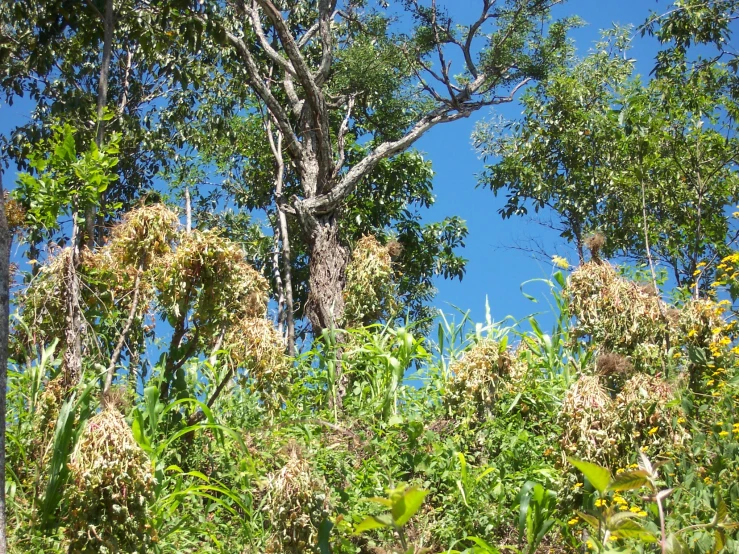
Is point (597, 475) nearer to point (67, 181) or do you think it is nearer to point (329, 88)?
point (67, 181)

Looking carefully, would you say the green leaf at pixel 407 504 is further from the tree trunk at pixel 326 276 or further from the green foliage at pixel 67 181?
the tree trunk at pixel 326 276

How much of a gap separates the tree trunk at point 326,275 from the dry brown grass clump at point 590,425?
434cm

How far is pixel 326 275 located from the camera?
9195 millimetres

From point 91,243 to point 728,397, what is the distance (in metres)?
4.41

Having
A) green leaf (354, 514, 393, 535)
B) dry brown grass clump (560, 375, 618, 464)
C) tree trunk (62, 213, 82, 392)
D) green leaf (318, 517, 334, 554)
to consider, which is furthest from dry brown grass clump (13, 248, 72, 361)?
green leaf (354, 514, 393, 535)

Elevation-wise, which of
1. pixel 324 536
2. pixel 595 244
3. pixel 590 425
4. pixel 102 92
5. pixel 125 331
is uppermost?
pixel 102 92

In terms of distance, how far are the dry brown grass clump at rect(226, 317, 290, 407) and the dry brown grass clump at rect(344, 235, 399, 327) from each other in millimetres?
2253

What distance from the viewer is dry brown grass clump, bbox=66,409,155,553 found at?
374 centimetres

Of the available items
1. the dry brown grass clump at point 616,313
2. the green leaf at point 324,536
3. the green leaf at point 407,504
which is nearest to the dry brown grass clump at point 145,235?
the green leaf at point 324,536

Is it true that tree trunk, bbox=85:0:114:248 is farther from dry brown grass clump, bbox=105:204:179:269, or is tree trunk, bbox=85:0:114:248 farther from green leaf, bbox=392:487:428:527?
green leaf, bbox=392:487:428:527

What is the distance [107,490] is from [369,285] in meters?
4.52

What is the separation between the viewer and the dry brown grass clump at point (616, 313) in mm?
5406

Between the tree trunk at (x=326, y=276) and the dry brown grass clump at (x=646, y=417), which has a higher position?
the tree trunk at (x=326, y=276)

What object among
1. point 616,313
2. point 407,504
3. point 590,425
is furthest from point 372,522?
point 616,313
